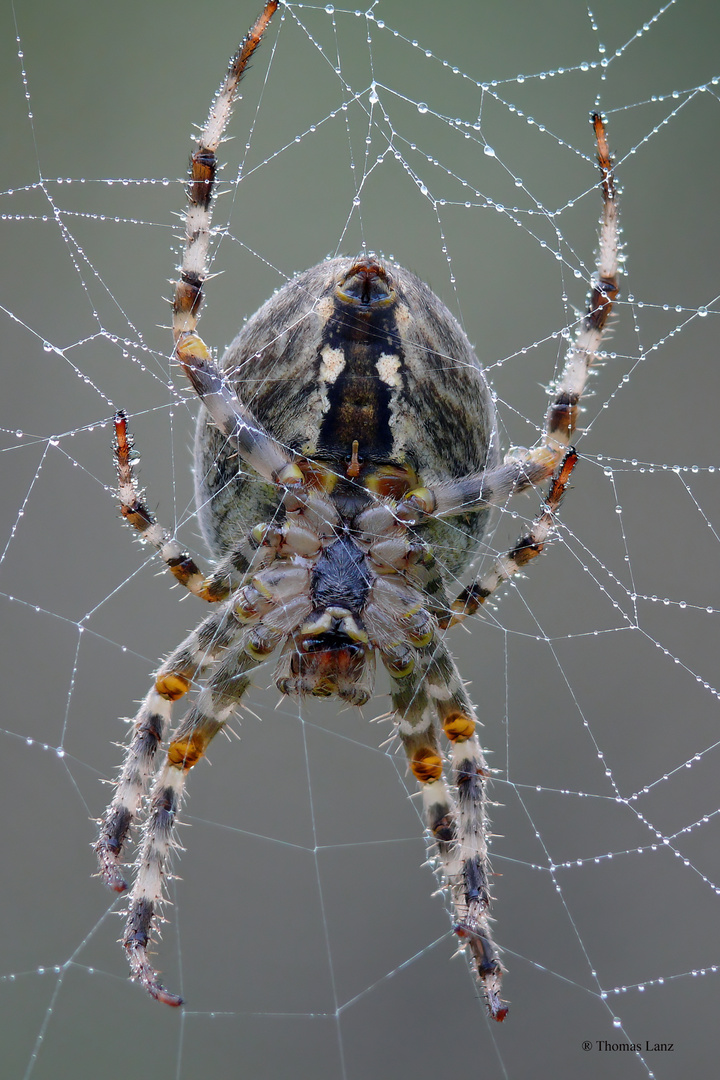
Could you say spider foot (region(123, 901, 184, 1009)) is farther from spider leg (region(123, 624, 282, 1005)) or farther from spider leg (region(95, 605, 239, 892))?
spider leg (region(95, 605, 239, 892))

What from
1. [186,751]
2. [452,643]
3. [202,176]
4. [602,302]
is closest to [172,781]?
[186,751]

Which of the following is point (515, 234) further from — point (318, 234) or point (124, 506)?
point (124, 506)

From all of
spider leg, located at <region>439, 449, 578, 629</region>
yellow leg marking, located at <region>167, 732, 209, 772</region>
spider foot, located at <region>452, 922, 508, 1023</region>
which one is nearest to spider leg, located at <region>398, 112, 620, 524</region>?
spider leg, located at <region>439, 449, 578, 629</region>

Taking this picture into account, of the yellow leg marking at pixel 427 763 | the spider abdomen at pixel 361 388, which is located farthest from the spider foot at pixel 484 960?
the spider abdomen at pixel 361 388

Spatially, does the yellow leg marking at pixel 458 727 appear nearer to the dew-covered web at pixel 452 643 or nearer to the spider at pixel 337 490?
the spider at pixel 337 490

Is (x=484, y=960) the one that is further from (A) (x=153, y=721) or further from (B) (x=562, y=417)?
(B) (x=562, y=417)

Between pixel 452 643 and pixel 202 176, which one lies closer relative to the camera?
pixel 202 176
